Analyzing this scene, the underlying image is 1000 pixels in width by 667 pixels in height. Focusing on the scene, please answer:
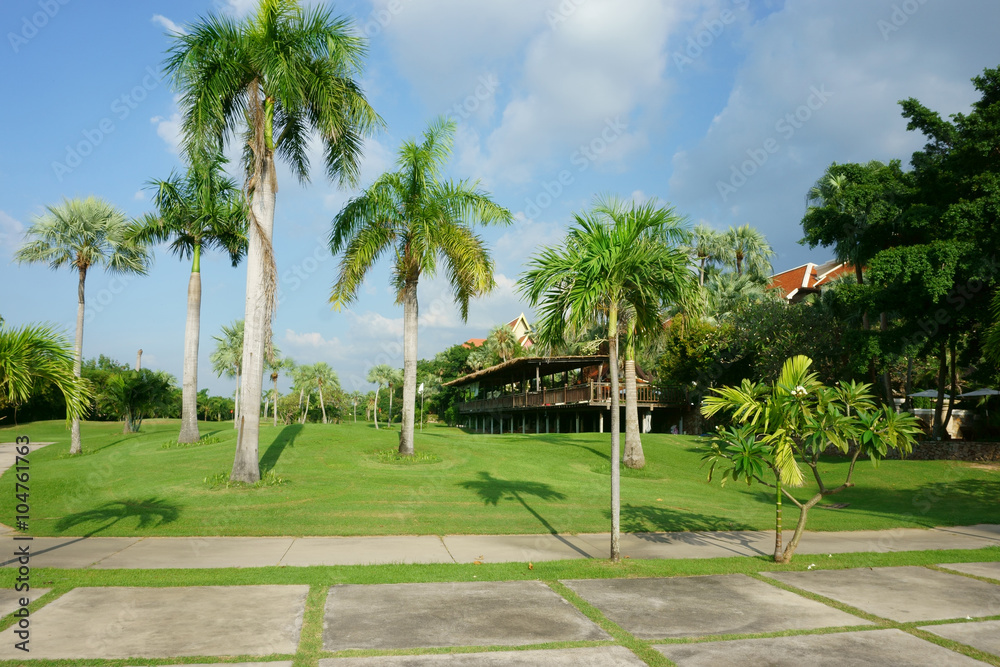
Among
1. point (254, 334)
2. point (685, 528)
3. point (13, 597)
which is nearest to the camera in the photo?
point (13, 597)

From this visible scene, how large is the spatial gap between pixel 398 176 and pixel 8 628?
14.8 metres

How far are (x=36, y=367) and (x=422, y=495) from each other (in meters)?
8.16

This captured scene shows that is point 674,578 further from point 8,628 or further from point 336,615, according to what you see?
point 8,628

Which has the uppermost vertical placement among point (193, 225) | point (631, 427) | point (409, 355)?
point (193, 225)

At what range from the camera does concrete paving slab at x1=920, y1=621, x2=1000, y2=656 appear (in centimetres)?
524

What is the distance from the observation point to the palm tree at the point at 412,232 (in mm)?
17953

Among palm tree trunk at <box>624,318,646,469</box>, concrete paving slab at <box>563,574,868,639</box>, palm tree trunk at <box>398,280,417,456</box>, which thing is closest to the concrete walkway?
concrete paving slab at <box>563,574,868,639</box>

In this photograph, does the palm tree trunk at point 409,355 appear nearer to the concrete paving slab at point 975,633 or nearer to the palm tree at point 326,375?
the concrete paving slab at point 975,633

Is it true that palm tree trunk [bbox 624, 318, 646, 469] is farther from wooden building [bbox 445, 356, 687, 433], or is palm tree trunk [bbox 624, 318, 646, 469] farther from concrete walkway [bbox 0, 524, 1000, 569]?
wooden building [bbox 445, 356, 687, 433]

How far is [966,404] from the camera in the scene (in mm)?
39344

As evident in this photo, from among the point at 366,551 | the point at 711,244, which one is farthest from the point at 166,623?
the point at 711,244

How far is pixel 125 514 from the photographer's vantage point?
11398 mm

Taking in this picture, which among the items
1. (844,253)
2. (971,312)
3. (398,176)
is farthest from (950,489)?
(398,176)

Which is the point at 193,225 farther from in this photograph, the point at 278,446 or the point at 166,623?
the point at 166,623
